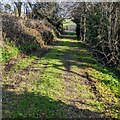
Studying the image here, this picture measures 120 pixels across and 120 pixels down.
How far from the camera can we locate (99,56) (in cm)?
1716

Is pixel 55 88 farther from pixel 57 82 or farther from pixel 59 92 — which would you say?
pixel 57 82

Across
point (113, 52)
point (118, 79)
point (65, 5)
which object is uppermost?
point (65, 5)

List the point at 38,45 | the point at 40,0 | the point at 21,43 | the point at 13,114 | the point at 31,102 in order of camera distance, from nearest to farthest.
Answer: the point at 13,114 → the point at 31,102 → the point at 21,43 → the point at 38,45 → the point at 40,0

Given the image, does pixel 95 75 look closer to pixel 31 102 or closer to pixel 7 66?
pixel 7 66

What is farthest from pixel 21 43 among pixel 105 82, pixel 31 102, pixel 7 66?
pixel 31 102

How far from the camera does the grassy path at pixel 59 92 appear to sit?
7.14 meters

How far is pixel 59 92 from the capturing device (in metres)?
A: 8.73

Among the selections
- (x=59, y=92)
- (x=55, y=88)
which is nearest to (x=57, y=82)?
(x=55, y=88)

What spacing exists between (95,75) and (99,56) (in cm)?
559

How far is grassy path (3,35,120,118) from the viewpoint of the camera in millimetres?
7141

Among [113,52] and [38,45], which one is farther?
[38,45]

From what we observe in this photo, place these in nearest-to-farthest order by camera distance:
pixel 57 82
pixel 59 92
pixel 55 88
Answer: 1. pixel 59 92
2. pixel 55 88
3. pixel 57 82

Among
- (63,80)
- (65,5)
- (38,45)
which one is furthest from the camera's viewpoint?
(65,5)

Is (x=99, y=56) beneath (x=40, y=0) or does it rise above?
beneath
